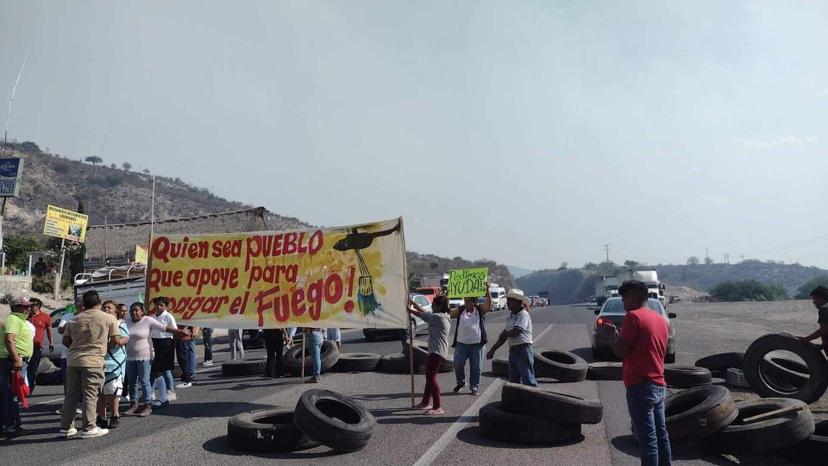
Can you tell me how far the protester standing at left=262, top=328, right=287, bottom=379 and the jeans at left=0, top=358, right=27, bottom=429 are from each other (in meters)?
5.16

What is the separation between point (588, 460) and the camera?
642 centimetres

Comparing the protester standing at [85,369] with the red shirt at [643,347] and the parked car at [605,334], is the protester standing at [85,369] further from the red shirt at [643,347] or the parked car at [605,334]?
the parked car at [605,334]

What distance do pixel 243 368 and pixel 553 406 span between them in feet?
26.9

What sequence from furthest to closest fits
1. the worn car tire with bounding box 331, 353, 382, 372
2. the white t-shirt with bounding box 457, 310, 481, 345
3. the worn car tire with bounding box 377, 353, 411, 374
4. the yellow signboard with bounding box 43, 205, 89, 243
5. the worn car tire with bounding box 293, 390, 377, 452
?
the yellow signboard with bounding box 43, 205, 89, 243
the worn car tire with bounding box 331, 353, 382, 372
the worn car tire with bounding box 377, 353, 411, 374
the white t-shirt with bounding box 457, 310, 481, 345
the worn car tire with bounding box 293, 390, 377, 452

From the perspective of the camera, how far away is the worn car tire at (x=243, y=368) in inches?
516

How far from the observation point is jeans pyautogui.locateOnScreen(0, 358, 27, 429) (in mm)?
7941

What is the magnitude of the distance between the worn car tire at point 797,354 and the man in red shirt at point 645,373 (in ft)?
17.5

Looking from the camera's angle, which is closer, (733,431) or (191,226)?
(733,431)

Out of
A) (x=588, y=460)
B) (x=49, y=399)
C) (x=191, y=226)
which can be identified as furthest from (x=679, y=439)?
(x=191, y=226)

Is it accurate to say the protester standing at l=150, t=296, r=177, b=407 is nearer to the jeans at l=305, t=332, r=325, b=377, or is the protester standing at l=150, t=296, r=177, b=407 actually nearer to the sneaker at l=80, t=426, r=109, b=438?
the sneaker at l=80, t=426, r=109, b=438

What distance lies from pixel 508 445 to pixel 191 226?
43675mm

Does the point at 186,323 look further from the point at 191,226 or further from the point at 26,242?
the point at 26,242

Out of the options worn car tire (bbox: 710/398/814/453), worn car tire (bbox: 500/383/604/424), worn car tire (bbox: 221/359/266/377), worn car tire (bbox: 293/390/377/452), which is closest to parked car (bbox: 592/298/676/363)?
worn car tire (bbox: 500/383/604/424)

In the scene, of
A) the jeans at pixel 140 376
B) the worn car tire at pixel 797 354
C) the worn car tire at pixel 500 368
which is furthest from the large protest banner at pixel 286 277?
the worn car tire at pixel 797 354
